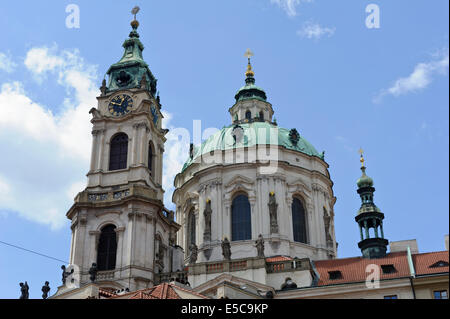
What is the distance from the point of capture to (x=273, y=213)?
49.0 meters

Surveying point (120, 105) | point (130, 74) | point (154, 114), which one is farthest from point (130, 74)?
point (154, 114)

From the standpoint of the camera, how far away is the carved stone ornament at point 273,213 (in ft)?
160

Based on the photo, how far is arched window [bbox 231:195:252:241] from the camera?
49.8m

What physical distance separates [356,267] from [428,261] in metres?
4.54

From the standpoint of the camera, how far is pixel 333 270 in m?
42.8

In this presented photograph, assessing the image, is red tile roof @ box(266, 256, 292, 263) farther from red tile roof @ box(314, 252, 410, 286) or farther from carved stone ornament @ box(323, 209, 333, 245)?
carved stone ornament @ box(323, 209, 333, 245)

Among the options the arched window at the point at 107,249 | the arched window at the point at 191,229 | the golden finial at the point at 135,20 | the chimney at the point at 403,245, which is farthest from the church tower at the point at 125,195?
the chimney at the point at 403,245

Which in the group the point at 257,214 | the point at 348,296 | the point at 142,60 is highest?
the point at 142,60

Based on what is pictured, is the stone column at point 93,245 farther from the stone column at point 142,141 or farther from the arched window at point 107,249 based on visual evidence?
the stone column at point 142,141

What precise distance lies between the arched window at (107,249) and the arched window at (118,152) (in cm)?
513

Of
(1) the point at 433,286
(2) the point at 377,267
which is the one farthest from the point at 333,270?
(1) the point at 433,286
